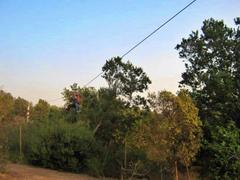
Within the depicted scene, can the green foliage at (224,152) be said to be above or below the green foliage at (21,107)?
below

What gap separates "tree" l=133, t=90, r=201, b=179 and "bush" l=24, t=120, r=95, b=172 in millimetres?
7410

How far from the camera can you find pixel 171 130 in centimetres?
1911

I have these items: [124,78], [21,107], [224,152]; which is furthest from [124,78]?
[21,107]

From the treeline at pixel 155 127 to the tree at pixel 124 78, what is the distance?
0.23ft

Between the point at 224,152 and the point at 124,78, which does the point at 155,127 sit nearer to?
the point at 224,152

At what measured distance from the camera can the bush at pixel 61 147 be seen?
1018 inches

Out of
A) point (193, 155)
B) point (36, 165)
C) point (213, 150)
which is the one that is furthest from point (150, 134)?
point (36, 165)

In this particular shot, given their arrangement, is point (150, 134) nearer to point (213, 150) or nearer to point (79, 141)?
point (213, 150)

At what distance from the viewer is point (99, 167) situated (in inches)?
981

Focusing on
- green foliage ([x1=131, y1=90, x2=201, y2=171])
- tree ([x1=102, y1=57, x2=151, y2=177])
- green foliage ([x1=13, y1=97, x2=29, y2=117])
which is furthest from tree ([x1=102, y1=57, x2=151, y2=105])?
green foliage ([x1=13, y1=97, x2=29, y2=117])

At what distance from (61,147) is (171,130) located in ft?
28.7

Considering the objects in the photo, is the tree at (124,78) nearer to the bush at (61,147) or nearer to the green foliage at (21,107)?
the bush at (61,147)

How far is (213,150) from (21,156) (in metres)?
11.8

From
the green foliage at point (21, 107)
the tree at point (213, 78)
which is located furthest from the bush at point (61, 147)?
the green foliage at point (21, 107)
